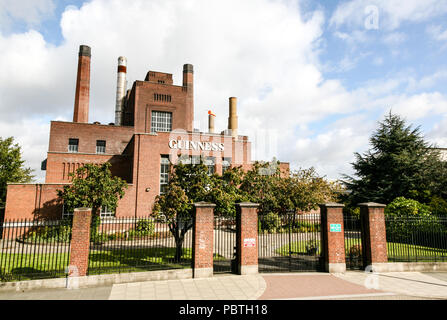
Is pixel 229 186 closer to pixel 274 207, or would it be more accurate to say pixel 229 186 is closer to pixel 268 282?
pixel 268 282

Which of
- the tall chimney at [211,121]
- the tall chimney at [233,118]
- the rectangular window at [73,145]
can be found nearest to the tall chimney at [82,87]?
the rectangular window at [73,145]

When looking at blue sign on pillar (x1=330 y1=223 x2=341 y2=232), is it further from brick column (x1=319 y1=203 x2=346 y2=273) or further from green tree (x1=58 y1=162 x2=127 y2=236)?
green tree (x1=58 y1=162 x2=127 y2=236)

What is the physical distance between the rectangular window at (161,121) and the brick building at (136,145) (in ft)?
0.43

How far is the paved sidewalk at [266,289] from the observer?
811 cm

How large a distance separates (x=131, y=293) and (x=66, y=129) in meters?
29.4

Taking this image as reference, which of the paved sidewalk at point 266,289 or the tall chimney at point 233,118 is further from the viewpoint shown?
the tall chimney at point 233,118

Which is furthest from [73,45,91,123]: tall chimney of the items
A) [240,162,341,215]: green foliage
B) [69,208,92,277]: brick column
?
[69,208,92,277]: brick column

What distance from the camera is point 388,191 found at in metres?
24.8

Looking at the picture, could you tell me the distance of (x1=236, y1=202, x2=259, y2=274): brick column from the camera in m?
10.5

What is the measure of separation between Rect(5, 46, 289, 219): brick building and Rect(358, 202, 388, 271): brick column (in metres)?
8.06

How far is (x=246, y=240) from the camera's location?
34.7ft

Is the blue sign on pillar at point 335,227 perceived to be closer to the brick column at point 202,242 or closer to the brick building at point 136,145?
the brick column at point 202,242
